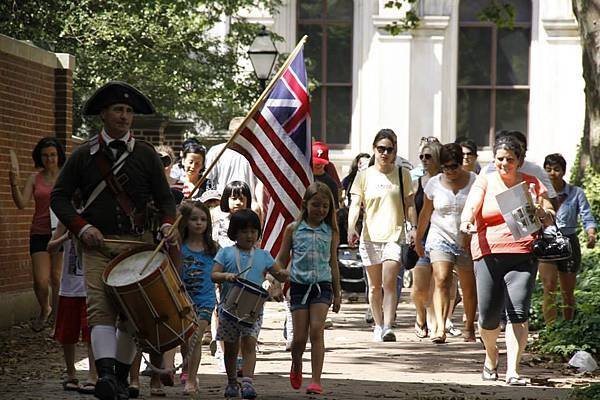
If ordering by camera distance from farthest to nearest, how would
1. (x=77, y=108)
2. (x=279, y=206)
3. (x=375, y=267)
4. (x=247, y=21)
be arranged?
1. (x=247, y=21)
2. (x=77, y=108)
3. (x=375, y=267)
4. (x=279, y=206)

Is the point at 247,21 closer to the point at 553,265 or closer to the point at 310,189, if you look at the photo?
the point at 553,265

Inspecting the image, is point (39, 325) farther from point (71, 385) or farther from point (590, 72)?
point (590, 72)

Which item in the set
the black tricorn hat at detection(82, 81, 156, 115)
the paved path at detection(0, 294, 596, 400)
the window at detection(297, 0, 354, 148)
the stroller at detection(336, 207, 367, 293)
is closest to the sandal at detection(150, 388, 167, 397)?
the paved path at detection(0, 294, 596, 400)

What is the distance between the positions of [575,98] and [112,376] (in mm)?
27309

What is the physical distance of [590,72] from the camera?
18.8 meters

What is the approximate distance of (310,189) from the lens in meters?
12.3

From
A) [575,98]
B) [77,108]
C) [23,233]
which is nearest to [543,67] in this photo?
[575,98]

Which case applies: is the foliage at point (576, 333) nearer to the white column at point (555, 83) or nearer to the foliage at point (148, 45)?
the foliage at point (148, 45)

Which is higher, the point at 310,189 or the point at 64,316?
the point at 310,189

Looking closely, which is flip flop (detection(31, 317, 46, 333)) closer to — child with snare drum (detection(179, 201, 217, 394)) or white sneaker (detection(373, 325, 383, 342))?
white sneaker (detection(373, 325, 383, 342))

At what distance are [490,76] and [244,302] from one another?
86.7ft

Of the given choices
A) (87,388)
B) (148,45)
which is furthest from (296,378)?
(148,45)

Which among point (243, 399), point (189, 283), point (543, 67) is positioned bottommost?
point (243, 399)

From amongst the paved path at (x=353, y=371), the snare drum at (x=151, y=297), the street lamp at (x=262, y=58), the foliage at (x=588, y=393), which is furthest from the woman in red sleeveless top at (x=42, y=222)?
the street lamp at (x=262, y=58)
